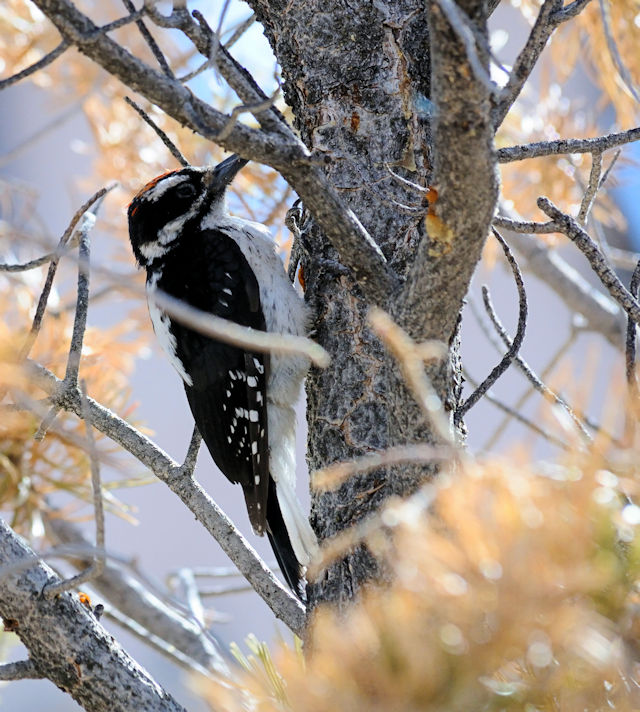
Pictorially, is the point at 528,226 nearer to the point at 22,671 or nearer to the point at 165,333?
the point at 22,671

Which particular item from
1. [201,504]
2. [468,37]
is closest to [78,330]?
[201,504]

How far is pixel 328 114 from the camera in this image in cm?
163

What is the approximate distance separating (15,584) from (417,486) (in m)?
0.61

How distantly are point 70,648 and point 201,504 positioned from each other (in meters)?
0.33

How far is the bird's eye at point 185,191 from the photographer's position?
2346 mm

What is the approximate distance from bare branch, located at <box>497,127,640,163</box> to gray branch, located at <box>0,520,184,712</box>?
3.20 ft

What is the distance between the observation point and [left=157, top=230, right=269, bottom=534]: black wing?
7.18 ft

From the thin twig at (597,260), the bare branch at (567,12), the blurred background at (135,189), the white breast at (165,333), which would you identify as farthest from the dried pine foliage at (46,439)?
the bare branch at (567,12)

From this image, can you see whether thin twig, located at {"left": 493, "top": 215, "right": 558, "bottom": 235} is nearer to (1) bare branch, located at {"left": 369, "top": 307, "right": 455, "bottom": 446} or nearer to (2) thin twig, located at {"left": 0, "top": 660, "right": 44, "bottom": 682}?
(1) bare branch, located at {"left": 369, "top": 307, "right": 455, "bottom": 446}

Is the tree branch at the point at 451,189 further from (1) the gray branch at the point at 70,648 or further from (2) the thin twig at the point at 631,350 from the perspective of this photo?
(1) the gray branch at the point at 70,648

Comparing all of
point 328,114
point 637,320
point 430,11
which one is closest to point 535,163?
point 328,114

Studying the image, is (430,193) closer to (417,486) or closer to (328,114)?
(417,486)

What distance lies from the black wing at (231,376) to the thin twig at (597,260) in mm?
1174

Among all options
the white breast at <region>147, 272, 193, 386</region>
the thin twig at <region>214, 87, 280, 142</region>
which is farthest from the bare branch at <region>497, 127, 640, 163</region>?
the white breast at <region>147, 272, 193, 386</region>
